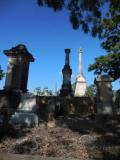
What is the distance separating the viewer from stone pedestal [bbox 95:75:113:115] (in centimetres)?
1249

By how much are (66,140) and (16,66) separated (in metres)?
7.54

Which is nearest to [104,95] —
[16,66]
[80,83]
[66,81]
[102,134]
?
[102,134]

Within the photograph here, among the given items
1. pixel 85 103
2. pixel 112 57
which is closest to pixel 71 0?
pixel 85 103

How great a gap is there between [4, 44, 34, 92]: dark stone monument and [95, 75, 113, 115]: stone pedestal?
4.37m

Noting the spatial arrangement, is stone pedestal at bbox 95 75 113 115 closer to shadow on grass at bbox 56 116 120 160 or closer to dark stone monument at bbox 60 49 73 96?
shadow on grass at bbox 56 116 120 160

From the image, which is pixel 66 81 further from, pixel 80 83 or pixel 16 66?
pixel 80 83

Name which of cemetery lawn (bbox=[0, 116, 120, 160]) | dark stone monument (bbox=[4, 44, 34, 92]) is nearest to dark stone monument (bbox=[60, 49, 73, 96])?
dark stone monument (bbox=[4, 44, 34, 92])

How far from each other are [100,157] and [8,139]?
9.87 ft

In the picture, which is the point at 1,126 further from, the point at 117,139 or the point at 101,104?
the point at 101,104

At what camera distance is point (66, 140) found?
8.15m

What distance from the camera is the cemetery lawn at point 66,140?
7.01 metres

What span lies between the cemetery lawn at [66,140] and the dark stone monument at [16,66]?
4438 mm

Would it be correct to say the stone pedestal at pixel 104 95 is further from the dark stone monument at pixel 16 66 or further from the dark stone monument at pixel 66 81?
the dark stone monument at pixel 66 81

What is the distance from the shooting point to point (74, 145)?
25.1ft
